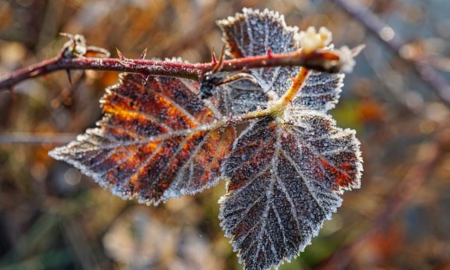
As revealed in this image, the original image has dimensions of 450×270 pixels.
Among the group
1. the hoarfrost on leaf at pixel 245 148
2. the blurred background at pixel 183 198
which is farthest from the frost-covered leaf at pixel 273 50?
the blurred background at pixel 183 198

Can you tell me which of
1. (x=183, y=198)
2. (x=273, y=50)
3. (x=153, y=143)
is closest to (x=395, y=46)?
(x=183, y=198)

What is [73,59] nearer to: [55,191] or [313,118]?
[313,118]

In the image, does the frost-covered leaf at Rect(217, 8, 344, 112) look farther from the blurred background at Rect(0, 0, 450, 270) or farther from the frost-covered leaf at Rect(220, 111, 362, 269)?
the blurred background at Rect(0, 0, 450, 270)

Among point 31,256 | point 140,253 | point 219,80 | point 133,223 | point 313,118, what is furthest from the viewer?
point 31,256

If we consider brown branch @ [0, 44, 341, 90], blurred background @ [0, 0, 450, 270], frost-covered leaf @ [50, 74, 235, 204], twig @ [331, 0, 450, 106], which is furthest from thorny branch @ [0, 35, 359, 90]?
twig @ [331, 0, 450, 106]

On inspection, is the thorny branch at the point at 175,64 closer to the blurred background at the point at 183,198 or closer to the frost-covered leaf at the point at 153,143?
the frost-covered leaf at the point at 153,143

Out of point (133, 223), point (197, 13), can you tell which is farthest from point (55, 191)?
point (197, 13)

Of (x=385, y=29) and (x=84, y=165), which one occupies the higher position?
(x=385, y=29)

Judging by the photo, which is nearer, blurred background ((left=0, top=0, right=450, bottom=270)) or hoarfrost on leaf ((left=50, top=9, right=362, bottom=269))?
hoarfrost on leaf ((left=50, top=9, right=362, bottom=269))
